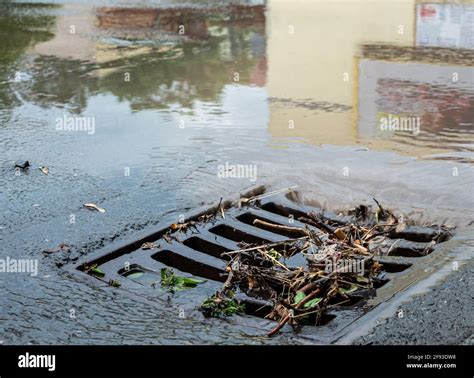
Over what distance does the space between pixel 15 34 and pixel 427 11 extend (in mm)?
5972

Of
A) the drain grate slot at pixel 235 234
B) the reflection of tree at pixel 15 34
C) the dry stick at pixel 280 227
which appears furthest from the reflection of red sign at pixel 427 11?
the drain grate slot at pixel 235 234

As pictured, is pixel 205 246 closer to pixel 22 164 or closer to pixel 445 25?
pixel 22 164

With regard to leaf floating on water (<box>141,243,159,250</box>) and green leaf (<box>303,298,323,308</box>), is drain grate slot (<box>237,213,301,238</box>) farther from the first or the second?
green leaf (<box>303,298,323,308</box>)

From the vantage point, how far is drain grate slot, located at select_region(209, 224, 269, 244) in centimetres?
471

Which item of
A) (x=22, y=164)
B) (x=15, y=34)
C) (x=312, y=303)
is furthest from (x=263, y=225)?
(x=15, y=34)

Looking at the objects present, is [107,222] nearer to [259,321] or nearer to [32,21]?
[259,321]

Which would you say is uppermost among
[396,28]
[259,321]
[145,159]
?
[396,28]

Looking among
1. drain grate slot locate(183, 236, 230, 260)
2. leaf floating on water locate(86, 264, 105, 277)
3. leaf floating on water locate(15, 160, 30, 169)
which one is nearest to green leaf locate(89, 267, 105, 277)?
leaf floating on water locate(86, 264, 105, 277)

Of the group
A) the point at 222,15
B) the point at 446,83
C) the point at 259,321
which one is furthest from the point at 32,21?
the point at 259,321

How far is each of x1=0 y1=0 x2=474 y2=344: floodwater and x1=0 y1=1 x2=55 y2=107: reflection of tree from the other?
0.13 feet

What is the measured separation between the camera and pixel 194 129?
686 centimetres

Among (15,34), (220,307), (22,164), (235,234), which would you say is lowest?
(220,307)

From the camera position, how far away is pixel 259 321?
12.3ft

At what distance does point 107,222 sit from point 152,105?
9.24 feet
